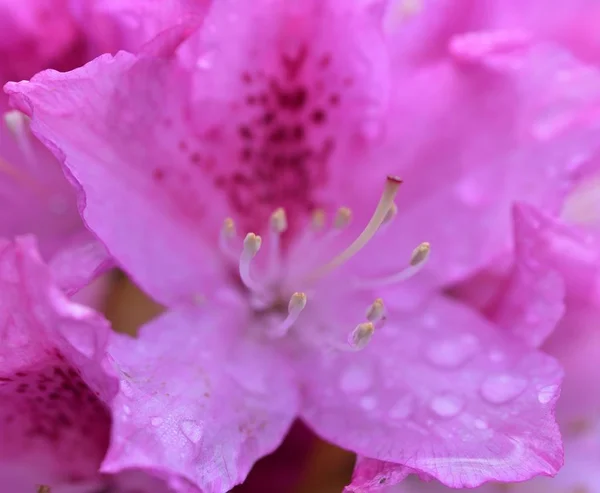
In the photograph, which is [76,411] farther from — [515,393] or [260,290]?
[515,393]

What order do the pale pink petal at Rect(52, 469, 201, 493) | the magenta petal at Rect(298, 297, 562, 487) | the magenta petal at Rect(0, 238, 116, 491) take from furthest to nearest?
the pale pink petal at Rect(52, 469, 201, 493)
the magenta petal at Rect(298, 297, 562, 487)
the magenta petal at Rect(0, 238, 116, 491)

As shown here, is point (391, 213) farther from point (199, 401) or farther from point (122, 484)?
point (122, 484)

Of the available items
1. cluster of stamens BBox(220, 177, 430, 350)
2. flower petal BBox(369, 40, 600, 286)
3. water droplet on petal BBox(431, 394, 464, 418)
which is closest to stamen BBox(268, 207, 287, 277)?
cluster of stamens BBox(220, 177, 430, 350)

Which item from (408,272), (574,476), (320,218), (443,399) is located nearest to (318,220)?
(320,218)

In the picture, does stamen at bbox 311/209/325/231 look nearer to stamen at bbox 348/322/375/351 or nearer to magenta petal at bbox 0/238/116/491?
stamen at bbox 348/322/375/351

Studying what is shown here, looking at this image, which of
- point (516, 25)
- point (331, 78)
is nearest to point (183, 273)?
point (331, 78)

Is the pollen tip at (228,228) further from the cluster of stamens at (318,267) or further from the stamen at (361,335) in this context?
the stamen at (361,335)
